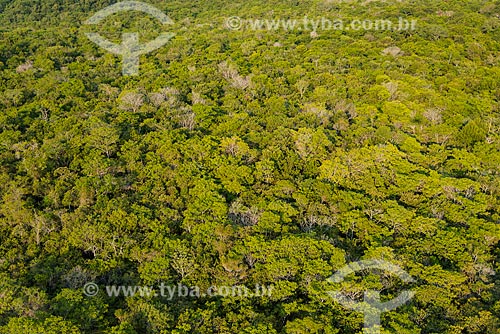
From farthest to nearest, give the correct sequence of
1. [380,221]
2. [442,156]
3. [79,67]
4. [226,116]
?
1. [79,67]
2. [226,116]
3. [442,156]
4. [380,221]

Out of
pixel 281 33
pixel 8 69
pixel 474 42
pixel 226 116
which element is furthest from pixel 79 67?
pixel 474 42

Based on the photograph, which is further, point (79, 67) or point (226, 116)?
point (79, 67)

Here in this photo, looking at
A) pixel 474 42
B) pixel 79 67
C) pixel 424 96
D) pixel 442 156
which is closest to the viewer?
pixel 442 156

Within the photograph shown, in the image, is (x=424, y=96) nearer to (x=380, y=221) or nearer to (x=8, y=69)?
(x=380, y=221)

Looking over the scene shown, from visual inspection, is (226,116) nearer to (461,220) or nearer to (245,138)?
(245,138)

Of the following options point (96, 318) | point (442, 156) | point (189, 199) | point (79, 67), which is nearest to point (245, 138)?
point (189, 199)

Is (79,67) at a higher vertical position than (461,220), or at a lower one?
higher
